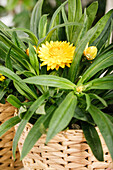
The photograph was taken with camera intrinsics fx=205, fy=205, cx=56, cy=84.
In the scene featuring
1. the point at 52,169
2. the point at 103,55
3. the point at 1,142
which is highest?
the point at 103,55

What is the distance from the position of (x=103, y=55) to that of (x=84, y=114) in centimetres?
14

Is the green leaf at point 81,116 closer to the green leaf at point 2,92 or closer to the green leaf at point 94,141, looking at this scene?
the green leaf at point 94,141

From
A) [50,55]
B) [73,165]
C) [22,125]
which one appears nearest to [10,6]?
[50,55]

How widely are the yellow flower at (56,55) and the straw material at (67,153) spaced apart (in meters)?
0.15

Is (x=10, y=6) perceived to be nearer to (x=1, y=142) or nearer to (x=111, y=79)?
(x=111, y=79)

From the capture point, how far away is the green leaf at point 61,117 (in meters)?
0.35

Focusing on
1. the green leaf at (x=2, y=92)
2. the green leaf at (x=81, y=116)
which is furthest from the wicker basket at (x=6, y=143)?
the green leaf at (x=81, y=116)

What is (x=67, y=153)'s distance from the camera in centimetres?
44

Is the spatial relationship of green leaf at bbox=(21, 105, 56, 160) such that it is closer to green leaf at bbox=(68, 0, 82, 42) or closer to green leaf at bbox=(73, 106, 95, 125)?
green leaf at bbox=(73, 106, 95, 125)

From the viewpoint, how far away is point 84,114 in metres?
0.45

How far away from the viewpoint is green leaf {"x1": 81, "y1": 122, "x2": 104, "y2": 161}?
404 millimetres

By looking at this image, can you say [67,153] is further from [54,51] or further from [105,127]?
[54,51]

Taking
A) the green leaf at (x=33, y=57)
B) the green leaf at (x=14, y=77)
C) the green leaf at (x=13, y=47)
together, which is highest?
the green leaf at (x=13, y=47)

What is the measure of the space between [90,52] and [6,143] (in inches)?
14.7
